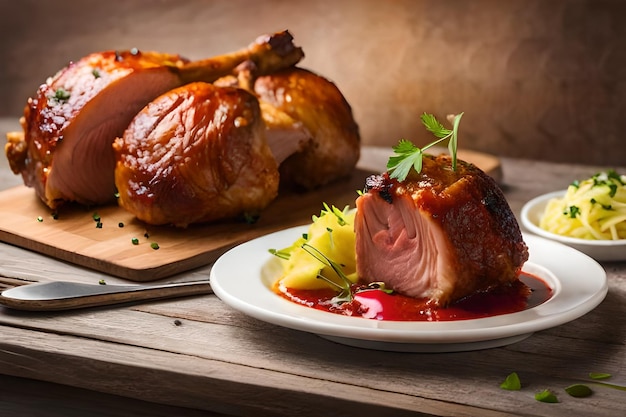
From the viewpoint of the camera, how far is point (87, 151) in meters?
3.25

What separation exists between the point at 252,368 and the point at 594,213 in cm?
129

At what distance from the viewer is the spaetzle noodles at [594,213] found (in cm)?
276

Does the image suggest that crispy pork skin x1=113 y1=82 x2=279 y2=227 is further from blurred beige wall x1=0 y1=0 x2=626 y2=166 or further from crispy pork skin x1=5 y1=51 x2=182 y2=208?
blurred beige wall x1=0 y1=0 x2=626 y2=166

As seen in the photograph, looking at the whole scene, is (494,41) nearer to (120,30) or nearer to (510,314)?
(120,30)

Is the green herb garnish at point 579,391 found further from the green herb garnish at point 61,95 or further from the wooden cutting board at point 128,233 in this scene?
the green herb garnish at point 61,95

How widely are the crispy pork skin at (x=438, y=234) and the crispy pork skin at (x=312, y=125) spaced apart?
1.10 meters

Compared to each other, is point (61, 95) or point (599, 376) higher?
point (61, 95)


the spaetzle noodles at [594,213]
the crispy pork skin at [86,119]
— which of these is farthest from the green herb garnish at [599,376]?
the crispy pork skin at [86,119]

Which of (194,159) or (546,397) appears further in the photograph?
(194,159)

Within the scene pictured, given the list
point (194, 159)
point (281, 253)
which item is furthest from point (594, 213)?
point (194, 159)

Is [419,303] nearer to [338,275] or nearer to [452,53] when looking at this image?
[338,275]

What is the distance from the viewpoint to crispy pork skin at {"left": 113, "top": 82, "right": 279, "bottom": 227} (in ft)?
9.71

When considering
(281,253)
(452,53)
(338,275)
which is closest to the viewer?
(338,275)

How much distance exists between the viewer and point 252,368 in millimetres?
2035
